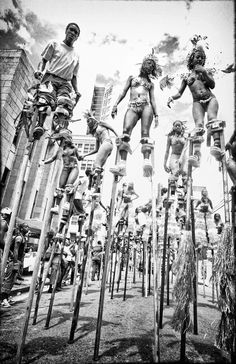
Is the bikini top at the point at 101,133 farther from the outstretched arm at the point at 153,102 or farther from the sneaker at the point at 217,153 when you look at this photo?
the sneaker at the point at 217,153

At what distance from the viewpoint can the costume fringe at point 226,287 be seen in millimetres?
2414

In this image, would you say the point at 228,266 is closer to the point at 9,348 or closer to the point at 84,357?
the point at 84,357

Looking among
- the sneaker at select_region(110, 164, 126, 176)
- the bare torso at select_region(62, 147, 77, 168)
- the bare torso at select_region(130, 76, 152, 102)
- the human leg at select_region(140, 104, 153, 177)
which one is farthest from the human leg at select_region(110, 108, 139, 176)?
the bare torso at select_region(62, 147, 77, 168)

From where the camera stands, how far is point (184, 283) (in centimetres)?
262

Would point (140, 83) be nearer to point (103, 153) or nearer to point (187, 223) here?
point (103, 153)

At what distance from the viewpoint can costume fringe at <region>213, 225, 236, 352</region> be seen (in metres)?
2.41

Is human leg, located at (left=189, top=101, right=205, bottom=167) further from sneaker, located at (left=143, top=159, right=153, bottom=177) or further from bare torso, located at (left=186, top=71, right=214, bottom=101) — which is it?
sneaker, located at (left=143, top=159, right=153, bottom=177)

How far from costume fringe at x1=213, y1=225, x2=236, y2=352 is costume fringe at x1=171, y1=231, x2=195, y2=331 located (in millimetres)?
335

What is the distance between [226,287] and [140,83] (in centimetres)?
401

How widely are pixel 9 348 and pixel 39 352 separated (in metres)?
0.48

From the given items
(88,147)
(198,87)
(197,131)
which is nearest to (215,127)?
(197,131)

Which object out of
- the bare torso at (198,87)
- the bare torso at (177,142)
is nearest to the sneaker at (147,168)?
the bare torso at (198,87)

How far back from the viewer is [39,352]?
3.03 metres

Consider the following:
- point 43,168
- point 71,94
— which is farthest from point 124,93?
point 43,168
